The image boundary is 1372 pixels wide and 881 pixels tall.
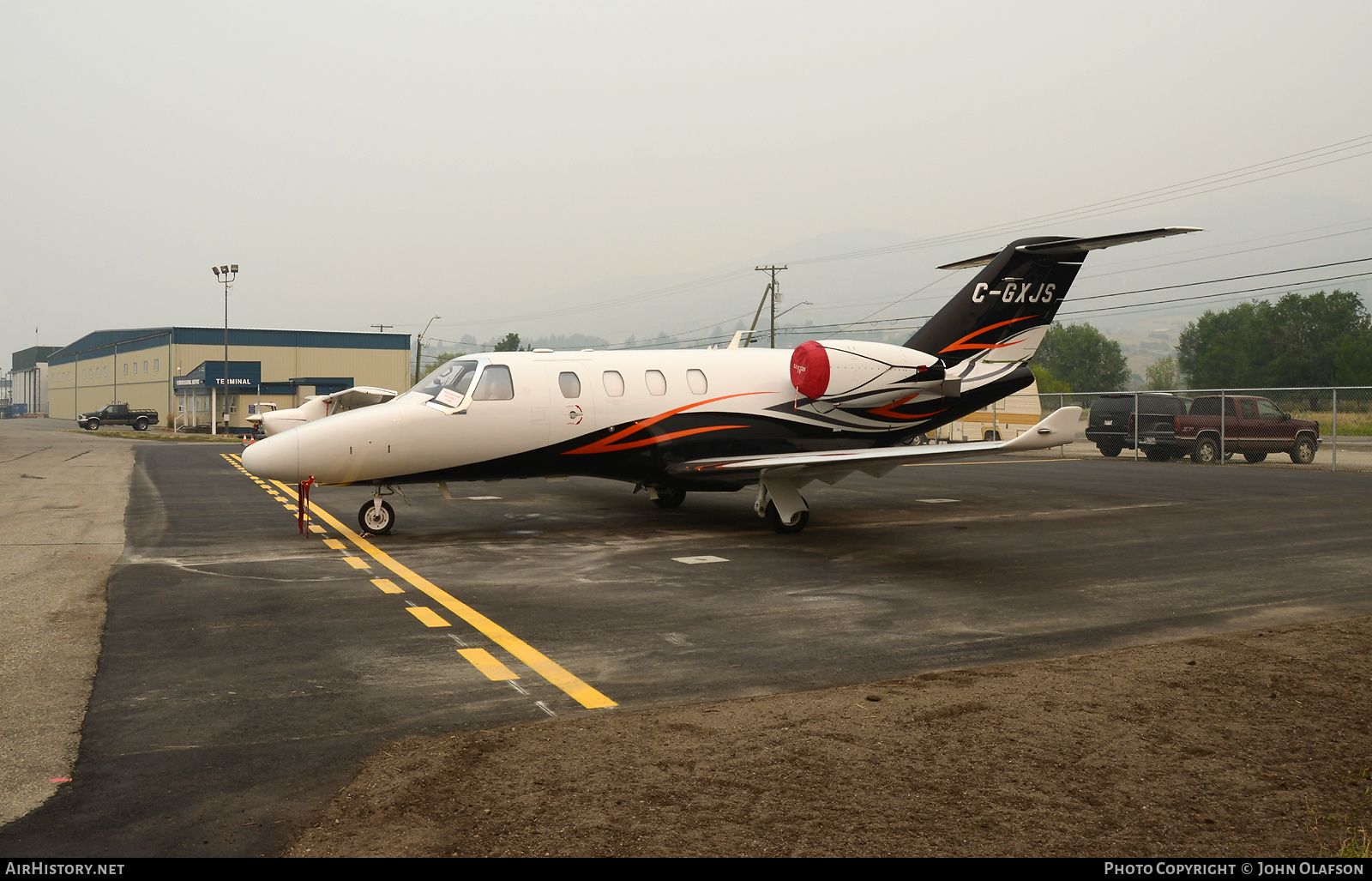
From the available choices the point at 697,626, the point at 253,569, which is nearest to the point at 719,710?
the point at 697,626

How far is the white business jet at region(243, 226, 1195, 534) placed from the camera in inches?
518

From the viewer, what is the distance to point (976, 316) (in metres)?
16.8

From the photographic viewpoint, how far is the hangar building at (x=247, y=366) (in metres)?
70.5

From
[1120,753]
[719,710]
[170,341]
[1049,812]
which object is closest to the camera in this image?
[1049,812]

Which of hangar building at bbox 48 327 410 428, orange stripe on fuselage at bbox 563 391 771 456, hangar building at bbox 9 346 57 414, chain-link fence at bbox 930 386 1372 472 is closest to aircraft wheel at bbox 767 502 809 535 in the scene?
orange stripe on fuselage at bbox 563 391 771 456

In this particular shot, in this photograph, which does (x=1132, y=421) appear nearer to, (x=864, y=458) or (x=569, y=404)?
(x=864, y=458)

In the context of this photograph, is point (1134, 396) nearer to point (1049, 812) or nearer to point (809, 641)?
point (809, 641)

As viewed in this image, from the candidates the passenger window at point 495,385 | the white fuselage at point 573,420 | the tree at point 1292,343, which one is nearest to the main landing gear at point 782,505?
the white fuselage at point 573,420

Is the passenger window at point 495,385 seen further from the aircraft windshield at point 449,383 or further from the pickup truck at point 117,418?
the pickup truck at point 117,418

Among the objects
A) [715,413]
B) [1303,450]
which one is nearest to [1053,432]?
[715,413]

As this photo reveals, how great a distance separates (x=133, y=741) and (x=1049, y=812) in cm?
480

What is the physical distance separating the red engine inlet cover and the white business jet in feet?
0.09

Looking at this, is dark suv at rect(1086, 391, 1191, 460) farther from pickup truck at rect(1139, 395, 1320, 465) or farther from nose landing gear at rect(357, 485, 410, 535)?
nose landing gear at rect(357, 485, 410, 535)

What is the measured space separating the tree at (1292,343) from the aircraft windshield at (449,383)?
93.6m
